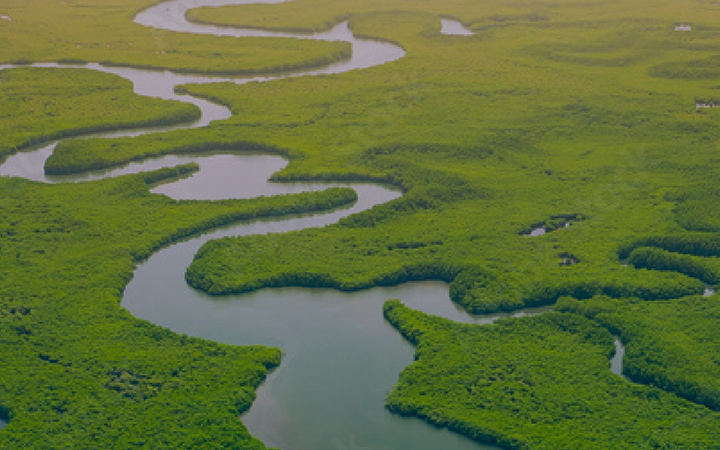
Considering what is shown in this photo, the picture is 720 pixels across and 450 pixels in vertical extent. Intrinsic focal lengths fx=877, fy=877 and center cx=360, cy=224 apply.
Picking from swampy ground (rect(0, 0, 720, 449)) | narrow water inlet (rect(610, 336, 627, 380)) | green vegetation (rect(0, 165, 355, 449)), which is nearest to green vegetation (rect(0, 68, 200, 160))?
swampy ground (rect(0, 0, 720, 449))

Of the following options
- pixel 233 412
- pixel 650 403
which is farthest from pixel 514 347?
pixel 233 412

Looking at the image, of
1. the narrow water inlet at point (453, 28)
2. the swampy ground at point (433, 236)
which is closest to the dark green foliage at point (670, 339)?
the swampy ground at point (433, 236)

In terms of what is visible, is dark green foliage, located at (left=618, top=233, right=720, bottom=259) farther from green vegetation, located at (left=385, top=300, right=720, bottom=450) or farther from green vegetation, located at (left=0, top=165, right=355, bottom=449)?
green vegetation, located at (left=0, top=165, right=355, bottom=449)

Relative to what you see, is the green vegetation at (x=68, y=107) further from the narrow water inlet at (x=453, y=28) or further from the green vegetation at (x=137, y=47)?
the narrow water inlet at (x=453, y=28)

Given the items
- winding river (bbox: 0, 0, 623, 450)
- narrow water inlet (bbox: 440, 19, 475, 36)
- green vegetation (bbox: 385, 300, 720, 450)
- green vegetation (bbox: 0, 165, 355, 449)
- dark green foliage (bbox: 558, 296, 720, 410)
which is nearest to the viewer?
green vegetation (bbox: 385, 300, 720, 450)

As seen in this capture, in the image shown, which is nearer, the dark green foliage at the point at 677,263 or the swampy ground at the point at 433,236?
the swampy ground at the point at 433,236

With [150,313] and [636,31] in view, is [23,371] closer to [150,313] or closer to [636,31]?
[150,313]
